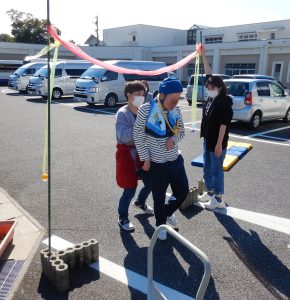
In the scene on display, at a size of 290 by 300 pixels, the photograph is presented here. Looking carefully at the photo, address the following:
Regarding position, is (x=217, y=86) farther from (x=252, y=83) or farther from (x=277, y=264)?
(x=252, y=83)

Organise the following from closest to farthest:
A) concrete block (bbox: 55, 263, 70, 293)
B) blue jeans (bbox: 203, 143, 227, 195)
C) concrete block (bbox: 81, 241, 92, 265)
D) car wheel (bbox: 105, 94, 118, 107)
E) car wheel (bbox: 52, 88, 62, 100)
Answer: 1. concrete block (bbox: 55, 263, 70, 293)
2. concrete block (bbox: 81, 241, 92, 265)
3. blue jeans (bbox: 203, 143, 227, 195)
4. car wheel (bbox: 105, 94, 118, 107)
5. car wheel (bbox: 52, 88, 62, 100)

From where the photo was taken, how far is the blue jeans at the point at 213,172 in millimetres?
4289

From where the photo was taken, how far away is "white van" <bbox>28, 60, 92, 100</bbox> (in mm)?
18562

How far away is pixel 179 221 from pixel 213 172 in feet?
2.72

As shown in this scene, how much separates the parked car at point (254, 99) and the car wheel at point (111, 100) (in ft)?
22.5

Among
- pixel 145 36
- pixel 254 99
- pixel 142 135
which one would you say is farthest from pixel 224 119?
pixel 145 36

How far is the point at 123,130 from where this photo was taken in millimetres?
3480

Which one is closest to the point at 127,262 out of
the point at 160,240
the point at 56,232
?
the point at 160,240

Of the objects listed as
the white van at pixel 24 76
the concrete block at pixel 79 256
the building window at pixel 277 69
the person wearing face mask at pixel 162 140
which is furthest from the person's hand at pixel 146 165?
the building window at pixel 277 69

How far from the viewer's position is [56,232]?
152 inches

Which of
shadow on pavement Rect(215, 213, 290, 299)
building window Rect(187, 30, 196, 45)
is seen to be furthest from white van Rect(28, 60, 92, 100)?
building window Rect(187, 30, 196, 45)

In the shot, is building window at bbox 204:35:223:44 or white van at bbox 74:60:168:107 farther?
building window at bbox 204:35:223:44

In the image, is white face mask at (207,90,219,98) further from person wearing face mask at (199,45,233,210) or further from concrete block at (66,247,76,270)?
concrete block at (66,247,76,270)

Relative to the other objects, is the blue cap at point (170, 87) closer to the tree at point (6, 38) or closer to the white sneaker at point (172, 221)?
the white sneaker at point (172, 221)
